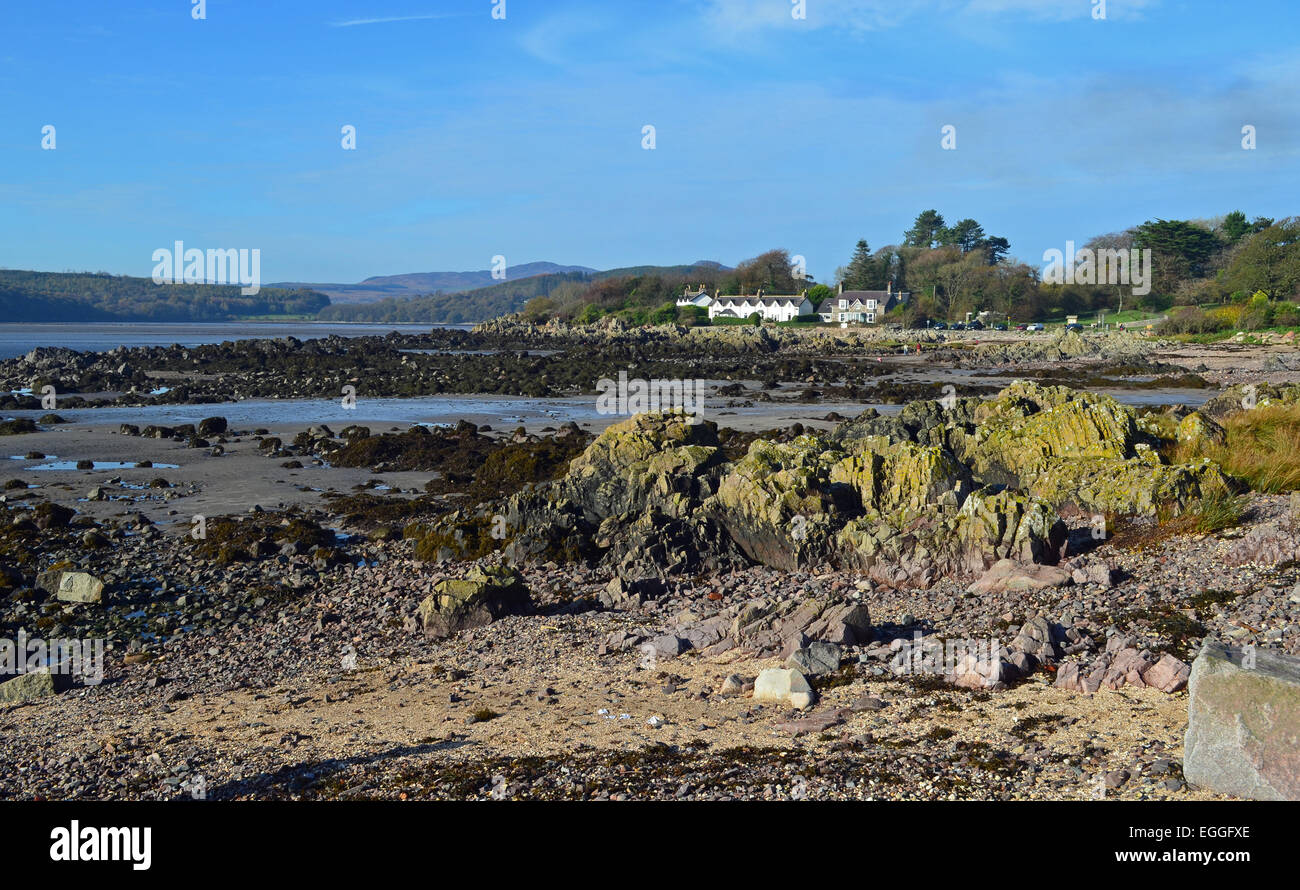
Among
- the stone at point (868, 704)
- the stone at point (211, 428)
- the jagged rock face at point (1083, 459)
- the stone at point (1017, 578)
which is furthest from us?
the stone at point (211, 428)

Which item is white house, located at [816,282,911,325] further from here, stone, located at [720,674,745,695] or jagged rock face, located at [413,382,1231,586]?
stone, located at [720,674,745,695]

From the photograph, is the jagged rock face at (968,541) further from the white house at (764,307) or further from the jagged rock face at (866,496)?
the white house at (764,307)

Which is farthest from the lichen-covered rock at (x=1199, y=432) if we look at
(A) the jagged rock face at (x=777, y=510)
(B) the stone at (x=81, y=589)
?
(B) the stone at (x=81, y=589)

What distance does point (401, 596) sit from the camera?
11.8 metres

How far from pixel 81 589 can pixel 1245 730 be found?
12121 mm

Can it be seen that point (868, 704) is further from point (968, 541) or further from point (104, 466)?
point (104, 466)

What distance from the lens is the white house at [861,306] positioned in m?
93.9

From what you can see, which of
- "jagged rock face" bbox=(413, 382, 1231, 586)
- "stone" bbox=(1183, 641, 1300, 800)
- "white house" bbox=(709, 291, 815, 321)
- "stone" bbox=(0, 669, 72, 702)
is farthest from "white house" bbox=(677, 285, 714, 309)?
"stone" bbox=(1183, 641, 1300, 800)

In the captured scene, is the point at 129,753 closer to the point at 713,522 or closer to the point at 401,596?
the point at 401,596

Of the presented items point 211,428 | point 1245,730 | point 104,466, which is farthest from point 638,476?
point 211,428

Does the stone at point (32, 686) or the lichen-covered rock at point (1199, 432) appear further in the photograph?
the lichen-covered rock at point (1199, 432)

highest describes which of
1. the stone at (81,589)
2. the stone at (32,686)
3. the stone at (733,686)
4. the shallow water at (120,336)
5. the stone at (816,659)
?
the shallow water at (120,336)

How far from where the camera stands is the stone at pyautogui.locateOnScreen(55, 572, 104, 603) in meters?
11.8

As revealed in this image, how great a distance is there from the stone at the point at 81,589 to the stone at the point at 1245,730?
11608 mm
